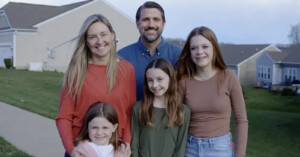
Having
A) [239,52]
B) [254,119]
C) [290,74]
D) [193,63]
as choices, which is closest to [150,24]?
[193,63]

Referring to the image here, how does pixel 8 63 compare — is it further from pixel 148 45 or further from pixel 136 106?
pixel 136 106

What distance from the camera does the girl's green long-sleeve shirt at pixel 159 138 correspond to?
2.93m

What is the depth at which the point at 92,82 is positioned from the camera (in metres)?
2.87

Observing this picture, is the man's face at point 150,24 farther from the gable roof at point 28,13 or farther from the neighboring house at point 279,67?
the neighboring house at point 279,67

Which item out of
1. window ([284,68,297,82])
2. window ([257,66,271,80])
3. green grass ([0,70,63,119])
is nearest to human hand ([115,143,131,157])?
green grass ([0,70,63,119])

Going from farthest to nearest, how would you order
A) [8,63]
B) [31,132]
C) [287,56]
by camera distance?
1. [287,56]
2. [8,63]
3. [31,132]

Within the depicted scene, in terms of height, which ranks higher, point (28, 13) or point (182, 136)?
point (28, 13)

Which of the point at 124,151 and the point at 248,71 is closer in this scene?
the point at 124,151

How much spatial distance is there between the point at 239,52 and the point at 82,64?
4628 centimetres

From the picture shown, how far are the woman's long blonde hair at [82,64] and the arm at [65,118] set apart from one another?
0.06m

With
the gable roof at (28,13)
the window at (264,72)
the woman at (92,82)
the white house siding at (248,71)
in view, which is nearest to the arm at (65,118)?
the woman at (92,82)

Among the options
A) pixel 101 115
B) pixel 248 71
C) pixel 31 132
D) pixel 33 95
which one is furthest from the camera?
pixel 248 71

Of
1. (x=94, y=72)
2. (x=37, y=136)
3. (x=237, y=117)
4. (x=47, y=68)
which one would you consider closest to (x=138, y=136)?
(x=94, y=72)

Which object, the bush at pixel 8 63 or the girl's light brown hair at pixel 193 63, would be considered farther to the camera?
the bush at pixel 8 63
